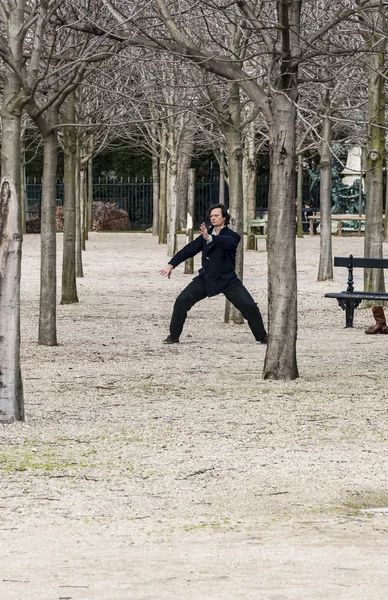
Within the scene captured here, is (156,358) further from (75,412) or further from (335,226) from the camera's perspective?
(335,226)

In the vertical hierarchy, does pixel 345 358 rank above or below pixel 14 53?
below

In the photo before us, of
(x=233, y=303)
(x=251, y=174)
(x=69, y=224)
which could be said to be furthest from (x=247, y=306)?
(x=251, y=174)

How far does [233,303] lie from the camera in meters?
12.9

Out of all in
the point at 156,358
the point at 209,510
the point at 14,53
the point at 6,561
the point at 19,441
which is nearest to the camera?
the point at 6,561

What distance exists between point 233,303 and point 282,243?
2.57 meters

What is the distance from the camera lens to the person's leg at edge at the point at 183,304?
13.0m

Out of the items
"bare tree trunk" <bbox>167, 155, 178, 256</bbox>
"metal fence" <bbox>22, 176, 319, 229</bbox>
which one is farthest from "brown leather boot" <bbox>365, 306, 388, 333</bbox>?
"metal fence" <bbox>22, 176, 319, 229</bbox>

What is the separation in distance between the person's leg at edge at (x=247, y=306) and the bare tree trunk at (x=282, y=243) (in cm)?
228

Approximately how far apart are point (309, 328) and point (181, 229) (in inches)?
1095

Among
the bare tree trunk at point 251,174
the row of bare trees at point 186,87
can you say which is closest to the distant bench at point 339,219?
the bare tree trunk at point 251,174

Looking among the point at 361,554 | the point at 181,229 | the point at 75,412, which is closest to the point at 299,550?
the point at 361,554

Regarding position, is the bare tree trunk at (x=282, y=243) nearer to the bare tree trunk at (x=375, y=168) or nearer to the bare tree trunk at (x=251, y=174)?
the bare tree trunk at (x=375, y=168)

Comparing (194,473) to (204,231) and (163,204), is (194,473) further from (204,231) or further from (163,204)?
(163,204)

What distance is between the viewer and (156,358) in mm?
12031
